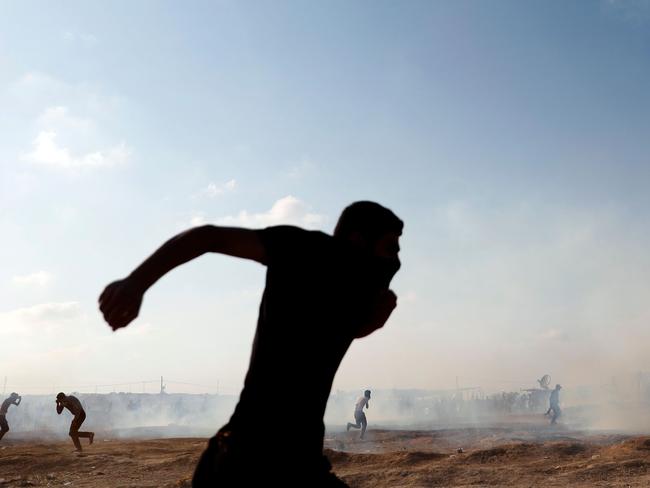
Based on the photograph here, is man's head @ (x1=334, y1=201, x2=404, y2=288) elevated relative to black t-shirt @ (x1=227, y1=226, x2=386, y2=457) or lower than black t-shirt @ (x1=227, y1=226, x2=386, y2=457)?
elevated

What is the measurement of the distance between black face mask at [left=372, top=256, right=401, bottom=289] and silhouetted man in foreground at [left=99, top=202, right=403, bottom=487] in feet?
0.25

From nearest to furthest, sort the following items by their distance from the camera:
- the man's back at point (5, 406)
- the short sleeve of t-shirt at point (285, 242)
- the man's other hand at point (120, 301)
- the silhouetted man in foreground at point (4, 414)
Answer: the man's other hand at point (120, 301), the short sleeve of t-shirt at point (285, 242), the silhouetted man in foreground at point (4, 414), the man's back at point (5, 406)

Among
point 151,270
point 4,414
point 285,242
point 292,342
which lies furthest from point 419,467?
point 4,414

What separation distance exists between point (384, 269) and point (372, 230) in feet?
0.48

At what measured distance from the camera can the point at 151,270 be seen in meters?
1.66

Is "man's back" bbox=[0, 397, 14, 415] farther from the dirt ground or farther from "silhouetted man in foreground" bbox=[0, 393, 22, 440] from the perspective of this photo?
the dirt ground

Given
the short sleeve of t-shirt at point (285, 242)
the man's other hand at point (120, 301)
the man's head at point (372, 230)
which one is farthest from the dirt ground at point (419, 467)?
the man's other hand at point (120, 301)

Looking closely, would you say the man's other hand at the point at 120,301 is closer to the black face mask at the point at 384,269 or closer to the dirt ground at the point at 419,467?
the black face mask at the point at 384,269

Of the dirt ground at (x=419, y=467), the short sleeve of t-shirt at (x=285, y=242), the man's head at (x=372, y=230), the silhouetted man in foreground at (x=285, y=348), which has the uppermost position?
the man's head at (x=372, y=230)

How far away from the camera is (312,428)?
1882 millimetres

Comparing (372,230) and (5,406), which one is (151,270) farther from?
(5,406)

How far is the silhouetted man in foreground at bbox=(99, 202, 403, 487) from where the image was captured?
69.1 inches

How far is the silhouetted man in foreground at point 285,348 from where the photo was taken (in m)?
1.75

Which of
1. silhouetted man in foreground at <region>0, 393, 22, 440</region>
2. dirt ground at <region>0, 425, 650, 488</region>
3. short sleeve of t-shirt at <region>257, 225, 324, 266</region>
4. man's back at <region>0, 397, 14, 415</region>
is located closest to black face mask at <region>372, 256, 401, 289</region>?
short sleeve of t-shirt at <region>257, 225, 324, 266</region>
